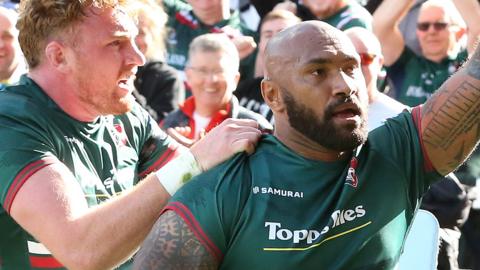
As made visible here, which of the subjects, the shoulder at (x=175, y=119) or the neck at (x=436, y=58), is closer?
the shoulder at (x=175, y=119)

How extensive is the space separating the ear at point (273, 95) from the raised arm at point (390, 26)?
365 centimetres

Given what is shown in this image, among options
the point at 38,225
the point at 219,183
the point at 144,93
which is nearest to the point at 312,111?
the point at 219,183

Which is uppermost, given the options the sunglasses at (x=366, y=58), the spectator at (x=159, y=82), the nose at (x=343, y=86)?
the nose at (x=343, y=86)

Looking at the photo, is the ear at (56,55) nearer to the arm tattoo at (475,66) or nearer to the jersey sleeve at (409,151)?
the jersey sleeve at (409,151)

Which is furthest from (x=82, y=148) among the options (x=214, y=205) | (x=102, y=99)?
(x=214, y=205)

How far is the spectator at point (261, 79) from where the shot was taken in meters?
Answer: 6.73

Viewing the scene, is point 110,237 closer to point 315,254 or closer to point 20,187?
point 20,187

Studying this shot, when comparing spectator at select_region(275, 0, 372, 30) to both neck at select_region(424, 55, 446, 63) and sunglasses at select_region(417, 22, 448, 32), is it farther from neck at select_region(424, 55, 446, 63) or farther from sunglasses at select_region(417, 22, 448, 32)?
neck at select_region(424, 55, 446, 63)

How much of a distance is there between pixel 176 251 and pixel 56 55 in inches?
48.8

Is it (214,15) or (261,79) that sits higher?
(214,15)

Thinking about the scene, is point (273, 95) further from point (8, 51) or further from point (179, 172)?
point (8, 51)

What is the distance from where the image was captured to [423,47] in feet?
22.6

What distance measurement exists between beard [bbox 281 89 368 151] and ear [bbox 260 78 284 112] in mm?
67

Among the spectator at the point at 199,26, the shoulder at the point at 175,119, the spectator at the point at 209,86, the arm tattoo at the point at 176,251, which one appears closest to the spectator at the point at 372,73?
the spectator at the point at 209,86
